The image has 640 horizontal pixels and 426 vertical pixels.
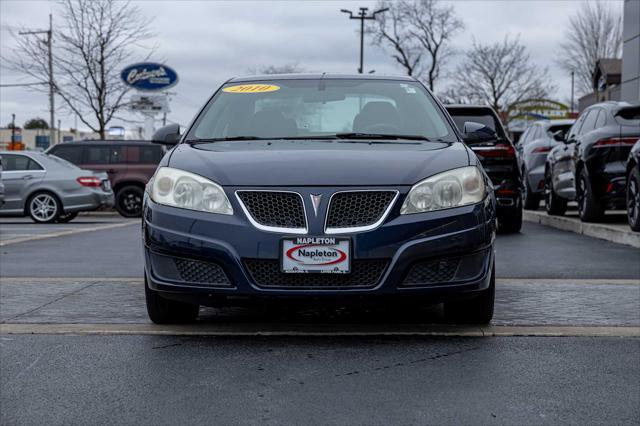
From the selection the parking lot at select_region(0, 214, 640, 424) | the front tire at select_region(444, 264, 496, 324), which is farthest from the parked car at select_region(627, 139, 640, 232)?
the front tire at select_region(444, 264, 496, 324)

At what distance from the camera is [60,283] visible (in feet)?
24.1

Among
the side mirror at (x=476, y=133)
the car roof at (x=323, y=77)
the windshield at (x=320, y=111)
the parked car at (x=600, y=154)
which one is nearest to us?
the windshield at (x=320, y=111)

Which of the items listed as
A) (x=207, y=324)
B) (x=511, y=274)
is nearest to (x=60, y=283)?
(x=207, y=324)

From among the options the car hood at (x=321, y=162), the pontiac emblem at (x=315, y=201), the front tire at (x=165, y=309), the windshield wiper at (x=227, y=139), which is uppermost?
the windshield wiper at (x=227, y=139)

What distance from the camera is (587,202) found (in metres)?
13.2

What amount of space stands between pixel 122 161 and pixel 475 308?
17.8m

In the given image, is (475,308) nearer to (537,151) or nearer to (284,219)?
(284,219)

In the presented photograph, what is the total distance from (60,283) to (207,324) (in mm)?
2144

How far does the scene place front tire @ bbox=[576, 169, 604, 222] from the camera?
12.9 meters

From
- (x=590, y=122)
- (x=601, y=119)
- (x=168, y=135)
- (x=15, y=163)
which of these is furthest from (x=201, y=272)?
(x=15, y=163)

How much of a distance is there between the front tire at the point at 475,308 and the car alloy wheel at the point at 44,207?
1466 centimetres

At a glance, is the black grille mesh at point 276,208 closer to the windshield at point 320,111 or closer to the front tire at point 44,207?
the windshield at point 320,111

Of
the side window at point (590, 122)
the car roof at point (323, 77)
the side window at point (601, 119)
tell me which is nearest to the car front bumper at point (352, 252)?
the car roof at point (323, 77)

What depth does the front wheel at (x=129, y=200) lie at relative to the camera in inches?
877
